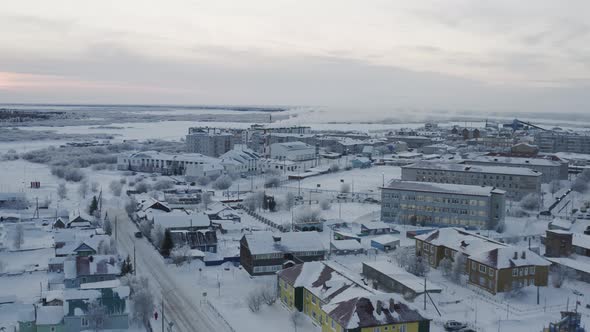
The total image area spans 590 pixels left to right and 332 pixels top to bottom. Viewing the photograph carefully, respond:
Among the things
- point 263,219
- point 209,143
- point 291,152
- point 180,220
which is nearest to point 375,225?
point 263,219

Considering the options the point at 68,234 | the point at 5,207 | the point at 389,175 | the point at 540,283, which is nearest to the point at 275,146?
the point at 389,175

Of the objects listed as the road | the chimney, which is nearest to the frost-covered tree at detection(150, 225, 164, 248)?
the road

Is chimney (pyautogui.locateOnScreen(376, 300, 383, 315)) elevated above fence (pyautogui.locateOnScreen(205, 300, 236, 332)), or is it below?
above

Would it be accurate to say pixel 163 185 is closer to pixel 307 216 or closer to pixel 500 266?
pixel 307 216

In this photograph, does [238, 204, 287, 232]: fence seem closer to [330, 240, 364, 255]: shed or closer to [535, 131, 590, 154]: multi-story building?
[330, 240, 364, 255]: shed

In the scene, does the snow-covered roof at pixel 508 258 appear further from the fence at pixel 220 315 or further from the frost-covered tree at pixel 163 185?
the frost-covered tree at pixel 163 185
